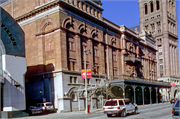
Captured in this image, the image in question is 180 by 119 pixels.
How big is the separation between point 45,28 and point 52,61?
6106 mm

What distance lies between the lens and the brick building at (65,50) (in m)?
35.4

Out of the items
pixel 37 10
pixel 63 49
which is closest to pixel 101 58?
pixel 63 49

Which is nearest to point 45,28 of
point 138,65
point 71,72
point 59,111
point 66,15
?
point 66,15

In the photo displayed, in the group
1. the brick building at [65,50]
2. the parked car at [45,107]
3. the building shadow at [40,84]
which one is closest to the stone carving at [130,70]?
the brick building at [65,50]

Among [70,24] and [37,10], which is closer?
[70,24]

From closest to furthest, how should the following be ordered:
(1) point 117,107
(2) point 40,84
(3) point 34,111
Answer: (1) point 117,107 < (3) point 34,111 < (2) point 40,84

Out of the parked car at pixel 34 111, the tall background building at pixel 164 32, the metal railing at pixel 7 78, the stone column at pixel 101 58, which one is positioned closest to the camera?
the metal railing at pixel 7 78

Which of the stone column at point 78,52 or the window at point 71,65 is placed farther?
the stone column at point 78,52

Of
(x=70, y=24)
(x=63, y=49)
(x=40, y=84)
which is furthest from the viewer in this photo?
(x=70, y=24)

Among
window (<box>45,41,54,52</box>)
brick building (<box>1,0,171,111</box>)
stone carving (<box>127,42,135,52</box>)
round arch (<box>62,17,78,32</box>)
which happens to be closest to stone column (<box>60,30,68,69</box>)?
brick building (<box>1,0,171,111</box>)

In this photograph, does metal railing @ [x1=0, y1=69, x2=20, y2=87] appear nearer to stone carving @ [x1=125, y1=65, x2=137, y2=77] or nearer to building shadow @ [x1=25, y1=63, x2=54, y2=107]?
building shadow @ [x1=25, y1=63, x2=54, y2=107]

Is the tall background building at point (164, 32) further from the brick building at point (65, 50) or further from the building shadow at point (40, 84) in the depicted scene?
the building shadow at point (40, 84)

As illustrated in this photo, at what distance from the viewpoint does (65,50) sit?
118 feet

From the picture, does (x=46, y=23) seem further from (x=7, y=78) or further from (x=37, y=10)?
(x=7, y=78)
